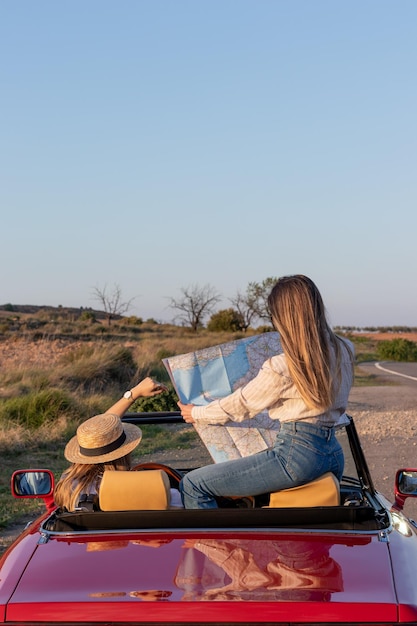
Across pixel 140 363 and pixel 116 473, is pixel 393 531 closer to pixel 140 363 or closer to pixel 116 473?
pixel 116 473

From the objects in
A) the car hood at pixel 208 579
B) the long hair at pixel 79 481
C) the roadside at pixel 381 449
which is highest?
the long hair at pixel 79 481

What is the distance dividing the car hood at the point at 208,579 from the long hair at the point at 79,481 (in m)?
0.59

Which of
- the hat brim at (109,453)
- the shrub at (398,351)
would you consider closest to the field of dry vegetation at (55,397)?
the hat brim at (109,453)

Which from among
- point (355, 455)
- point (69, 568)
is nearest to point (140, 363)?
point (355, 455)

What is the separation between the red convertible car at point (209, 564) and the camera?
2.09 m

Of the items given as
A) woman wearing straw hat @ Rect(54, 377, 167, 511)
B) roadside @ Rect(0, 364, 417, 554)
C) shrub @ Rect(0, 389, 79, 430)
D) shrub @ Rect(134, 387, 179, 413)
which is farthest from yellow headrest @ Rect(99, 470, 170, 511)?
shrub @ Rect(134, 387, 179, 413)

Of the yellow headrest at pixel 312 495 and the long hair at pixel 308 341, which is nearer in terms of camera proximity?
the yellow headrest at pixel 312 495

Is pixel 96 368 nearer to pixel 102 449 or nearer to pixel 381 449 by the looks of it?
pixel 381 449

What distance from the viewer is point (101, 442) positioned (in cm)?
327

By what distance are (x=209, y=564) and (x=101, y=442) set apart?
105cm

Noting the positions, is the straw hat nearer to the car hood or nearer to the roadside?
the car hood

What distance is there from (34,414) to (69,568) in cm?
1189

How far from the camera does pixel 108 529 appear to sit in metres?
2.69

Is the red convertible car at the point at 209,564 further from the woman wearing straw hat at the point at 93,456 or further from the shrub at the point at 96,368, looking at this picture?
the shrub at the point at 96,368
